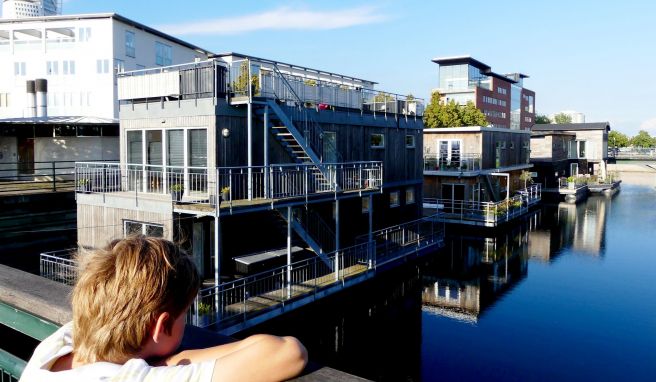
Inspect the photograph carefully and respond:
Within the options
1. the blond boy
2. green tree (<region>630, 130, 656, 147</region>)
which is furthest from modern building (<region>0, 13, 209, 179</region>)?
green tree (<region>630, 130, 656, 147</region>)

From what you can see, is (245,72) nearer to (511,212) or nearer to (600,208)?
(511,212)

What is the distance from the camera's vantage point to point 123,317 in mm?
1755

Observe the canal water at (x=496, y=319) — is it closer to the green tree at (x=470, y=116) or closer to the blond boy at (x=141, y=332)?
the blond boy at (x=141, y=332)

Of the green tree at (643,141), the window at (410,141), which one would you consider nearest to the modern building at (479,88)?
the green tree at (643,141)

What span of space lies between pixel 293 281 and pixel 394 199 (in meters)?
11.1

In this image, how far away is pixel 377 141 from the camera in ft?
84.4

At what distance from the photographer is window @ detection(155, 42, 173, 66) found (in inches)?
1820

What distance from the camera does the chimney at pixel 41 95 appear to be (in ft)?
97.0

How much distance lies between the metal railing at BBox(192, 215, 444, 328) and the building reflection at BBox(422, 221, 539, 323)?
1958 mm

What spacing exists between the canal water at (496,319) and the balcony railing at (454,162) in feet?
22.8

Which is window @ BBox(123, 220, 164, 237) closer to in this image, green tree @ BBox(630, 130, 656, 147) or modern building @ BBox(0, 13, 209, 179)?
modern building @ BBox(0, 13, 209, 179)

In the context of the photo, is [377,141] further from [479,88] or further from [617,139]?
[617,139]

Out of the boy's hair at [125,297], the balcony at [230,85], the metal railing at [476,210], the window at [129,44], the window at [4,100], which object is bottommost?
the metal railing at [476,210]

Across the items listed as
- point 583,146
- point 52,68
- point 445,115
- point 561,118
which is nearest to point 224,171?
point 52,68
